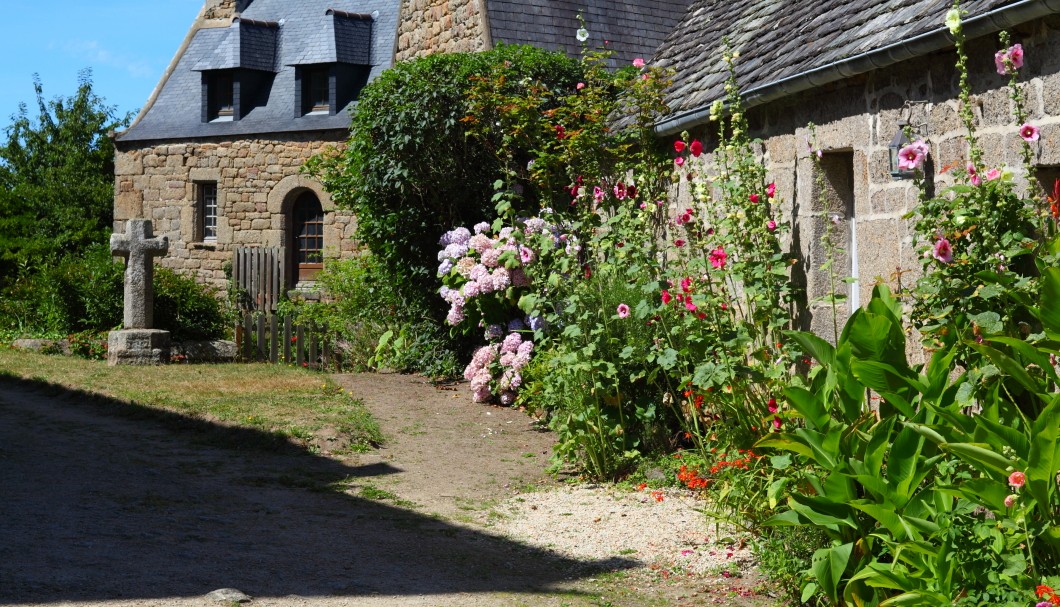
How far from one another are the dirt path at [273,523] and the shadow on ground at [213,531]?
0.01m

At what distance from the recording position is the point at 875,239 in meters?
6.11

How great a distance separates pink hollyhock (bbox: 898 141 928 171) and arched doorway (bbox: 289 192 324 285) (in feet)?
56.7

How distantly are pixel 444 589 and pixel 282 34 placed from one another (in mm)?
20093

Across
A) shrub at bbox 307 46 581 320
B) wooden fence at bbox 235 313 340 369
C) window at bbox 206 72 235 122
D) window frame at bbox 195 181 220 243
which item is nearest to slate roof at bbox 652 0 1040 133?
shrub at bbox 307 46 581 320

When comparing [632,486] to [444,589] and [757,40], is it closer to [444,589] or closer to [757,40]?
[444,589]

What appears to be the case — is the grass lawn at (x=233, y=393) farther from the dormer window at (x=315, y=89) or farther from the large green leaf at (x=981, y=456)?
the dormer window at (x=315, y=89)

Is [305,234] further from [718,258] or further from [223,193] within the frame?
[718,258]

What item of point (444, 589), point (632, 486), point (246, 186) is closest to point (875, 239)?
point (632, 486)

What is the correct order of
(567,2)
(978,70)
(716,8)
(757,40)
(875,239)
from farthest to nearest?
(567,2), (716,8), (757,40), (875,239), (978,70)

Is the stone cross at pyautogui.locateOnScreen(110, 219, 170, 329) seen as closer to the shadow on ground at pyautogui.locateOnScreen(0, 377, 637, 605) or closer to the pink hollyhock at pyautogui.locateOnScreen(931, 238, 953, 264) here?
the shadow on ground at pyautogui.locateOnScreen(0, 377, 637, 605)

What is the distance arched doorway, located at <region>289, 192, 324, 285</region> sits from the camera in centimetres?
2161

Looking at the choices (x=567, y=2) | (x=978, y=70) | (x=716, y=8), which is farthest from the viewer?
(x=567, y=2)

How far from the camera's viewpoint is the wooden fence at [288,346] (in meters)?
13.8

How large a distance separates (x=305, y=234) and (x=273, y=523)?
1640cm
